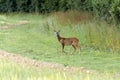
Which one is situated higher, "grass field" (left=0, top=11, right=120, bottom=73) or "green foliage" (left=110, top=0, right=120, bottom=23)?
"green foliage" (left=110, top=0, right=120, bottom=23)

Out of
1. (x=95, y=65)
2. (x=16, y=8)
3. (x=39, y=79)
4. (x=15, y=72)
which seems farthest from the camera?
(x=16, y=8)

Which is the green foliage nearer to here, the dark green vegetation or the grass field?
the dark green vegetation

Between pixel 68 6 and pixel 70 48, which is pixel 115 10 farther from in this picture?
pixel 68 6

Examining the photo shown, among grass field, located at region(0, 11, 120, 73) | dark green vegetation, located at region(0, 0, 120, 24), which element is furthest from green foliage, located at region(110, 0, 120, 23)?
grass field, located at region(0, 11, 120, 73)

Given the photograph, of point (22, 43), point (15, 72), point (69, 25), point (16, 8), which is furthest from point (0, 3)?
point (15, 72)

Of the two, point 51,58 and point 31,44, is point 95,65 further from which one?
point 31,44

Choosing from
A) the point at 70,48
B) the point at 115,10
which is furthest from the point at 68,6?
the point at 70,48

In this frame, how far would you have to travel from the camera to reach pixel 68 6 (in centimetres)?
3203

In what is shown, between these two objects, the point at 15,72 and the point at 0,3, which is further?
the point at 0,3

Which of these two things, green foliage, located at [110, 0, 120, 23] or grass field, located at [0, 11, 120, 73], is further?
green foliage, located at [110, 0, 120, 23]

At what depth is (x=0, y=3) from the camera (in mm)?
38812

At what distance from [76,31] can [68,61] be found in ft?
23.5

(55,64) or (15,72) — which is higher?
(15,72)

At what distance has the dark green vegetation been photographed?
18.5m
